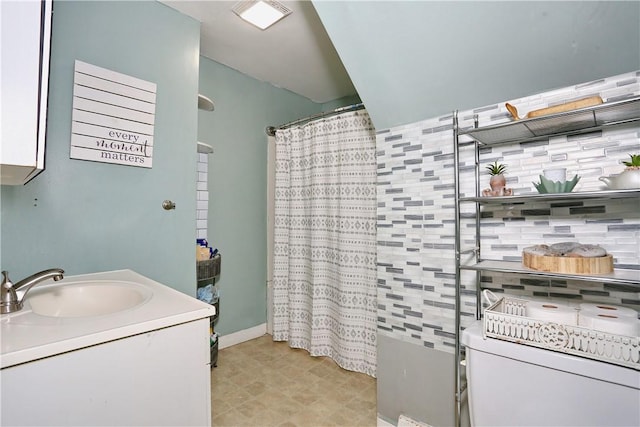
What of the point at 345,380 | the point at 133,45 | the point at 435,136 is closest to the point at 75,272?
the point at 133,45

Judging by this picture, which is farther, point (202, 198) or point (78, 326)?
point (202, 198)

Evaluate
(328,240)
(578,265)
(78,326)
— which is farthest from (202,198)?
(578,265)

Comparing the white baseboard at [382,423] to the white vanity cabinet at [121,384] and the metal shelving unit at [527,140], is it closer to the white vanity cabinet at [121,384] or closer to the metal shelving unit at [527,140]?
the metal shelving unit at [527,140]

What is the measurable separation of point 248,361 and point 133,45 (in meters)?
2.06

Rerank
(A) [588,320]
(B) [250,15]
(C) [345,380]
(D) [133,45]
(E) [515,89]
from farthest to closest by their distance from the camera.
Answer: (C) [345,380]
(B) [250,15]
(D) [133,45]
(E) [515,89]
(A) [588,320]

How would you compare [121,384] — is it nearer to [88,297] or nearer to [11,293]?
[11,293]

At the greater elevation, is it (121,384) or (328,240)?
(328,240)

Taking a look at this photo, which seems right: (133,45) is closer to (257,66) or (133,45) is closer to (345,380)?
(257,66)

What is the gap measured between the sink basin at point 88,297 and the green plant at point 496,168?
136 centimetres

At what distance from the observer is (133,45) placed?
5.10ft

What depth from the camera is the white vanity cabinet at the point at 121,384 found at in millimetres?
639

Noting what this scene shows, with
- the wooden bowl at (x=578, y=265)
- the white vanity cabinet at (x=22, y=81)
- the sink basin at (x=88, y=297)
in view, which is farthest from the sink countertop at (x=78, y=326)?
the wooden bowl at (x=578, y=265)

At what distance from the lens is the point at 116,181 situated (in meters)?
1.50

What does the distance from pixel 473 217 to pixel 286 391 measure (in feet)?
4.75
